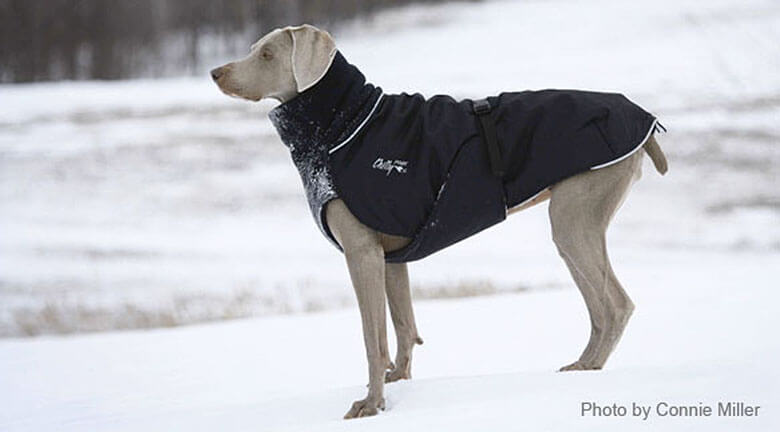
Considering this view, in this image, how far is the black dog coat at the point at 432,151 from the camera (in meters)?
3.59

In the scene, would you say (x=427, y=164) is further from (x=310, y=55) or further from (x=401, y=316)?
(x=401, y=316)

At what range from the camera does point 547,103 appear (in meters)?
3.74

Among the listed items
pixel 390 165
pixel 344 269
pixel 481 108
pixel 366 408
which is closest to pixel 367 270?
pixel 390 165

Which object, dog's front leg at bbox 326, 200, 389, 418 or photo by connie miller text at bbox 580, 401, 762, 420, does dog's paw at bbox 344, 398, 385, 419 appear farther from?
photo by connie miller text at bbox 580, 401, 762, 420

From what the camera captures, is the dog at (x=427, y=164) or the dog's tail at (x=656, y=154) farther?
the dog's tail at (x=656, y=154)

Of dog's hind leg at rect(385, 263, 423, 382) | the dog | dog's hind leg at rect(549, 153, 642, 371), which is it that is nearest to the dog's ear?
the dog

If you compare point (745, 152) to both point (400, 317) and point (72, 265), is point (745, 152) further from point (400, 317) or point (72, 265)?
point (400, 317)

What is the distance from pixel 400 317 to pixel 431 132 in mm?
909

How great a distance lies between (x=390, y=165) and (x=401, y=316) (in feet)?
2.67

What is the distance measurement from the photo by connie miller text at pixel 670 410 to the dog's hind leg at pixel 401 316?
4.51ft

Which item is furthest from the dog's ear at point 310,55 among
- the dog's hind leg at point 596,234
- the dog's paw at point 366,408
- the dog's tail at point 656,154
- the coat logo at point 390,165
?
the dog's tail at point 656,154

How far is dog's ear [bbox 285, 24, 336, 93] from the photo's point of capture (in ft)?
12.0

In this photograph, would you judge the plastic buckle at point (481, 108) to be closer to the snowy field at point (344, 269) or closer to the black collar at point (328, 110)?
the black collar at point (328, 110)

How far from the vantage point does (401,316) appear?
410 centimetres
